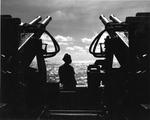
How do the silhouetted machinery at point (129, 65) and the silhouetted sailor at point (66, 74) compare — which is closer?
the silhouetted machinery at point (129, 65)

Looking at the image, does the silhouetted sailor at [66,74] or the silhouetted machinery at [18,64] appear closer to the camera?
the silhouetted machinery at [18,64]

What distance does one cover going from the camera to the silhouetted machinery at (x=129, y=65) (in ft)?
19.1

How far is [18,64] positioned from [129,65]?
200 cm

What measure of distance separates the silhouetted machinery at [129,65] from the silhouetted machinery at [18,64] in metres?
1.47

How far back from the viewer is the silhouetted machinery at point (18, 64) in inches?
215

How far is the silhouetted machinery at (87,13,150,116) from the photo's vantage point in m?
5.82

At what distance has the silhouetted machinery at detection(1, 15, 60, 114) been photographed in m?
5.45

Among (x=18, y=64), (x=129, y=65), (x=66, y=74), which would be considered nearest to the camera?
(x=18, y=64)

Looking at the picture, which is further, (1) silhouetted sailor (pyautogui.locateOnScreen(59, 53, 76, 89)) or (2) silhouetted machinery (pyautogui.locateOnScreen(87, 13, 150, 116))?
(1) silhouetted sailor (pyautogui.locateOnScreen(59, 53, 76, 89))

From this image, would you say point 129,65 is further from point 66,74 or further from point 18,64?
point 66,74

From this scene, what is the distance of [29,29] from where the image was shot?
7.86 meters

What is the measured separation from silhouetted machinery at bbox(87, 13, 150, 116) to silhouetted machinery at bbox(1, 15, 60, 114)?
1.47 metres

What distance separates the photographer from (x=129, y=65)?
647cm

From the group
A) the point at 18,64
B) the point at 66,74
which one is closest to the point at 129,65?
the point at 18,64
